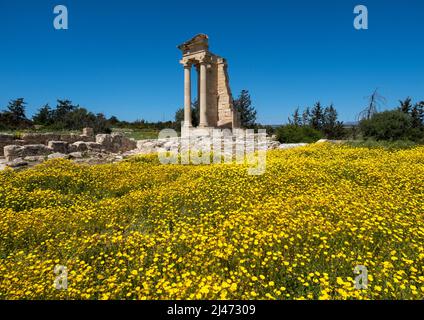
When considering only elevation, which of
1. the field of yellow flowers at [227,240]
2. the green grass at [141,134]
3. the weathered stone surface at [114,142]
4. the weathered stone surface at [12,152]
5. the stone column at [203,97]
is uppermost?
the stone column at [203,97]

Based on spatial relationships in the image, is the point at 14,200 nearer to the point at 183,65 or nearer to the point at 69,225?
the point at 69,225

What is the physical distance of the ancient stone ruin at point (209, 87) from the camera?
1083 inches

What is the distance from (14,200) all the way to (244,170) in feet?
24.3

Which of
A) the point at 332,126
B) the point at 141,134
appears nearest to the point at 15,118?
the point at 141,134

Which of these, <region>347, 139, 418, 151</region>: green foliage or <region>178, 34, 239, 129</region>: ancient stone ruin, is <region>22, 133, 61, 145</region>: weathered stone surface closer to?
<region>178, 34, 239, 129</region>: ancient stone ruin

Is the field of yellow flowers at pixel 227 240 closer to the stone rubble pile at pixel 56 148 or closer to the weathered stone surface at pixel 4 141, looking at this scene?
the stone rubble pile at pixel 56 148

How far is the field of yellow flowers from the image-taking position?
370 centimetres

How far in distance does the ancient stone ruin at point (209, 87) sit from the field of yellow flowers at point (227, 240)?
1989 cm

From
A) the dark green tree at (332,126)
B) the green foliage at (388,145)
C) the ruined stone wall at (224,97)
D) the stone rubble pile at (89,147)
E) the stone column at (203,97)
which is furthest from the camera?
the dark green tree at (332,126)

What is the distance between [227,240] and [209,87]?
86.9ft

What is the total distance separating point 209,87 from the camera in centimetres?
2964

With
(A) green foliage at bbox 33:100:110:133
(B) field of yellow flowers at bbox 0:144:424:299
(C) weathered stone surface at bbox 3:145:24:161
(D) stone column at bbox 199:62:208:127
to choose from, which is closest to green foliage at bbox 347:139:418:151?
(B) field of yellow flowers at bbox 0:144:424:299

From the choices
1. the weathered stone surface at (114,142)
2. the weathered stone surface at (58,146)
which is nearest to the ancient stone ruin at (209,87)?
the weathered stone surface at (114,142)

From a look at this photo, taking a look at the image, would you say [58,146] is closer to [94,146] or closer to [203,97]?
[94,146]
